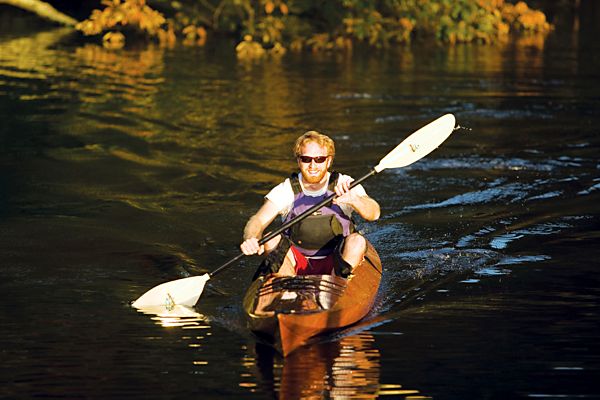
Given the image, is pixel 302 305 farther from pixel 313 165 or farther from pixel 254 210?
pixel 254 210

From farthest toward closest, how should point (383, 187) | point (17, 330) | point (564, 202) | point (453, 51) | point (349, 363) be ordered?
point (453, 51) < point (383, 187) < point (564, 202) < point (17, 330) < point (349, 363)

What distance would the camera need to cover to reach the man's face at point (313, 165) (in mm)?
8141

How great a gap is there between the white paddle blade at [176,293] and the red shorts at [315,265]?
0.60 meters

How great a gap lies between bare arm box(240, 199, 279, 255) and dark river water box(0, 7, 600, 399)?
1.48 feet

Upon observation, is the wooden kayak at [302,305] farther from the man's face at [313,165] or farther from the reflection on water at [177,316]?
the man's face at [313,165]

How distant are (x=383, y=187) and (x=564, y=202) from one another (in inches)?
73.6

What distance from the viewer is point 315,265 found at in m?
8.61

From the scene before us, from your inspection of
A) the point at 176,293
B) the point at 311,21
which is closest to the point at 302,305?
the point at 176,293

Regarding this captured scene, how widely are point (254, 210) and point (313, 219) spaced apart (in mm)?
3474

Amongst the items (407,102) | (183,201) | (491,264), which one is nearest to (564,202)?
(491,264)

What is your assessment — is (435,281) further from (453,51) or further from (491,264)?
(453,51)

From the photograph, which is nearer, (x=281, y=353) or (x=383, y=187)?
(x=281, y=353)

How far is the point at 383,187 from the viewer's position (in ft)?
43.3

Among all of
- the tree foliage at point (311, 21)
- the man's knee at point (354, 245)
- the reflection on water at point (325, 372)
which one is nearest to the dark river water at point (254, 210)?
the reflection on water at point (325, 372)
